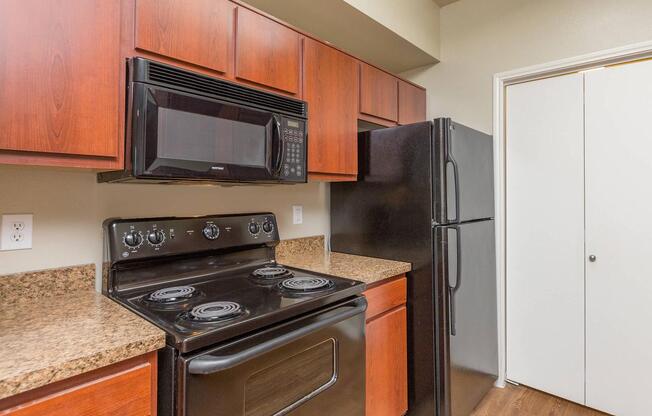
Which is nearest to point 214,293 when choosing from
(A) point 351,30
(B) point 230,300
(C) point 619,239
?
(B) point 230,300

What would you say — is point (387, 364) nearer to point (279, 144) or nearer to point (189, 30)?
point (279, 144)

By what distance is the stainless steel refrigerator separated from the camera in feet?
6.03

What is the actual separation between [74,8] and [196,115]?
1.43 feet

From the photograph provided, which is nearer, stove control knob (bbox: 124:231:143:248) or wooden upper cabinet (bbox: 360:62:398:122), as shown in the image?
stove control knob (bbox: 124:231:143:248)

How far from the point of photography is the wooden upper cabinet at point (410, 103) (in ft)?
7.90

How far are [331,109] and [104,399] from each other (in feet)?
4.90

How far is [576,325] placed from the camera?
2176 mm

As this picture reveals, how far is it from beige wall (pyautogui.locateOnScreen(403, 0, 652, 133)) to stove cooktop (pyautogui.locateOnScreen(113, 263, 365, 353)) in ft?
5.57

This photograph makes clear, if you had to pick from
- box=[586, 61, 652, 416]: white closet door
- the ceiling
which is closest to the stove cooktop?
box=[586, 61, 652, 416]: white closet door

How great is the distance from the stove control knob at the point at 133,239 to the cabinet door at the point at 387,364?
1.03 meters

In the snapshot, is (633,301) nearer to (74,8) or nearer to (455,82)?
(455,82)

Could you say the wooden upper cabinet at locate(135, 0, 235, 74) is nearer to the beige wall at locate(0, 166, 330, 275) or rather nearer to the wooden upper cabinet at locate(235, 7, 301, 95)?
the wooden upper cabinet at locate(235, 7, 301, 95)

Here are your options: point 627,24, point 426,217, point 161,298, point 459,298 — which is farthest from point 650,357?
point 161,298

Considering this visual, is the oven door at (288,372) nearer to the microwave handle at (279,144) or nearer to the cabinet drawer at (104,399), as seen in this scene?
the cabinet drawer at (104,399)
